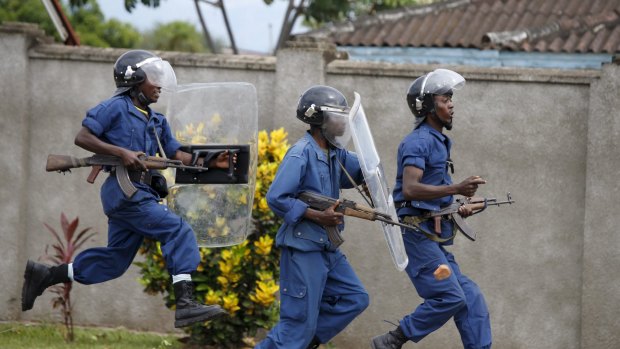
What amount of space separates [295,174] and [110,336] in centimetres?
365

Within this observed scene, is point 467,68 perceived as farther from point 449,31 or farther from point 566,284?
point 449,31

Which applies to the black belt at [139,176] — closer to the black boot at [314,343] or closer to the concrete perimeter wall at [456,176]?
the black boot at [314,343]

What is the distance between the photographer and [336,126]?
299 inches

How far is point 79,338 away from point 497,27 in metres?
8.56

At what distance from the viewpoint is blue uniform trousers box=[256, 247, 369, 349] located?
24.5 ft

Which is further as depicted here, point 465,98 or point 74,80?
point 74,80

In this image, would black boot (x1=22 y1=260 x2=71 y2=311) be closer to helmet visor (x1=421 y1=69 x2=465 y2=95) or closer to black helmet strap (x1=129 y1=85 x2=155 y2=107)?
black helmet strap (x1=129 y1=85 x2=155 y2=107)

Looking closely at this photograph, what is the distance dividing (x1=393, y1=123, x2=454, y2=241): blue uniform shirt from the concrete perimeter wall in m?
1.90

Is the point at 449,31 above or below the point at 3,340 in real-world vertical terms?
above

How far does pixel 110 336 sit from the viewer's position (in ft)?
33.9

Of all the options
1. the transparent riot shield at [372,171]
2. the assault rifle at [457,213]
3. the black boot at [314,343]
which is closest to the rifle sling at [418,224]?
the assault rifle at [457,213]

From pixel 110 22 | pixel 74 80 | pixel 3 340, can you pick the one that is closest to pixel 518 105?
pixel 74 80

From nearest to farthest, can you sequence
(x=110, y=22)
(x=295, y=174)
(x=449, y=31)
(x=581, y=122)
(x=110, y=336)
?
(x=295, y=174) → (x=581, y=122) → (x=110, y=336) → (x=449, y=31) → (x=110, y=22)

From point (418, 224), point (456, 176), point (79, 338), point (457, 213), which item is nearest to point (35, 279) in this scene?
point (79, 338)
